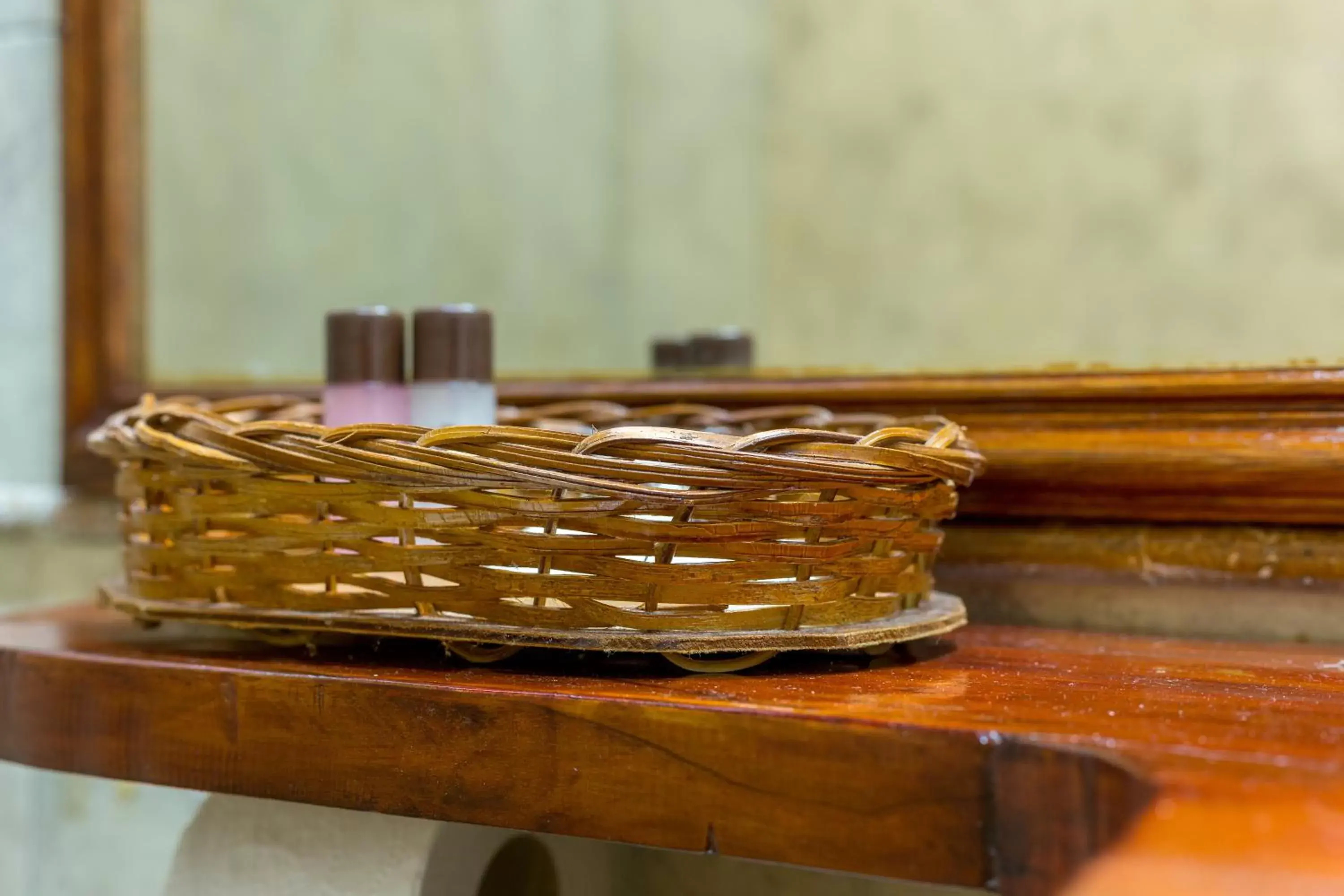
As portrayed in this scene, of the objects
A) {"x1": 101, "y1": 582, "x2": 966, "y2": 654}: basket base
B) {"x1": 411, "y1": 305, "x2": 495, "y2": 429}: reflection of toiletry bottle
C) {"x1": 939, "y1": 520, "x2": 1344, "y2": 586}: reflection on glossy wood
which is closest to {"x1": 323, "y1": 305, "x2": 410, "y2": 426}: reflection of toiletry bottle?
{"x1": 411, "y1": 305, "x2": 495, "y2": 429}: reflection of toiletry bottle

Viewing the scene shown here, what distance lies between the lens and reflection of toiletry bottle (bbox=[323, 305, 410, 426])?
57 cm

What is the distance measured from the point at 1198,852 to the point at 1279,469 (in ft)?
1.16

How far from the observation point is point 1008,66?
77 cm

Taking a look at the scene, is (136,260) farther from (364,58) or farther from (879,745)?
(879,745)

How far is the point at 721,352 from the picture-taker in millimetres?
758

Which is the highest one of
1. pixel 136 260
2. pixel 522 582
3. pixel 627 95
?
pixel 627 95

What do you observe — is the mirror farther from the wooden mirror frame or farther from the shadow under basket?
the shadow under basket

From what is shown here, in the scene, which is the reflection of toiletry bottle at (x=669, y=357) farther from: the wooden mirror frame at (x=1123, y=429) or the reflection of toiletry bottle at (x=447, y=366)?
the reflection of toiletry bottle at (x=447, y=366)

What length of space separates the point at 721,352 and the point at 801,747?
0.42 meters

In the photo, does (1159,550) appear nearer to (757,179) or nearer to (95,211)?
(757,179)

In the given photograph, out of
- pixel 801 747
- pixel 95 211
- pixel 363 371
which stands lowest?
pixel 801 747

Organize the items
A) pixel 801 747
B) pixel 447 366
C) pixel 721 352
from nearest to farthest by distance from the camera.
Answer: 1. pixel 801 747
2. pixel 447 366
3. pixel 721 352

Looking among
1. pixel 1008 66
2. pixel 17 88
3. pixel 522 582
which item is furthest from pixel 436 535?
pixel 17 88

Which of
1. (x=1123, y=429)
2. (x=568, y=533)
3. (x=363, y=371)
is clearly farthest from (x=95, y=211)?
(x=1123, y=429)
